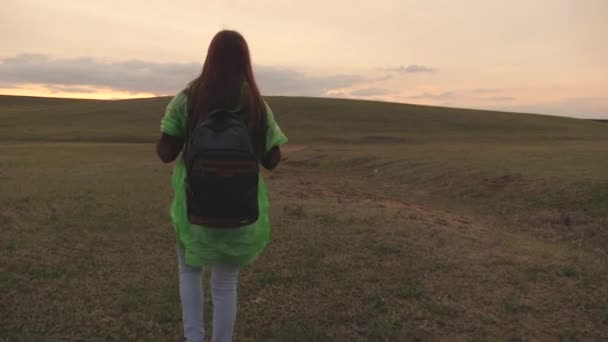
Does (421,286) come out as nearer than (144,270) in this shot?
Yes

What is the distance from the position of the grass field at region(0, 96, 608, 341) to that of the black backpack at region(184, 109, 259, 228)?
7.38 feet

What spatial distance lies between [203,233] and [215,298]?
0.56 metres

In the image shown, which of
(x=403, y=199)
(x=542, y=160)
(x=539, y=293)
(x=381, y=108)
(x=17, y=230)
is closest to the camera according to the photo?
(x=539, y=293)

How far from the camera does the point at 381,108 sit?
2840 inches

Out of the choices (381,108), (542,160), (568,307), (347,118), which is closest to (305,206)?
(568,307)

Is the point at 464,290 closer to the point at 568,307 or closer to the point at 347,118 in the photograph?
the point at 568,307

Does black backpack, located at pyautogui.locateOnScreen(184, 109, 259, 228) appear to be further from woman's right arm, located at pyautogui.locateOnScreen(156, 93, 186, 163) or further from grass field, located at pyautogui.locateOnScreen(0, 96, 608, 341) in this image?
grass field, located at pyautogui.locateOnScreen(0, 96, 608, 341)

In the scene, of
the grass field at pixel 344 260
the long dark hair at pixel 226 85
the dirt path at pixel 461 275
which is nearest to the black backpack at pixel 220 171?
the long dark hair at pixel 226 85

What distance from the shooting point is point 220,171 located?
3.30 metres

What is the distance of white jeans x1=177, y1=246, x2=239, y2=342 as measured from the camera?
3723 mm

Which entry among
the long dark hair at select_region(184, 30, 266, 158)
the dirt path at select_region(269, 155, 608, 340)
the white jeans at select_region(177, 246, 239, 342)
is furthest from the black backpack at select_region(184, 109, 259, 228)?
the dirt path at select_region(269, 155, 608, 340)

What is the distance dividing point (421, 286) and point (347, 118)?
56.4 meters

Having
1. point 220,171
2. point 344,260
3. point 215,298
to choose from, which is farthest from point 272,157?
point 344,260

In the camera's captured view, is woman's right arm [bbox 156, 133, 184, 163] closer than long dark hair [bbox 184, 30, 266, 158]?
No
